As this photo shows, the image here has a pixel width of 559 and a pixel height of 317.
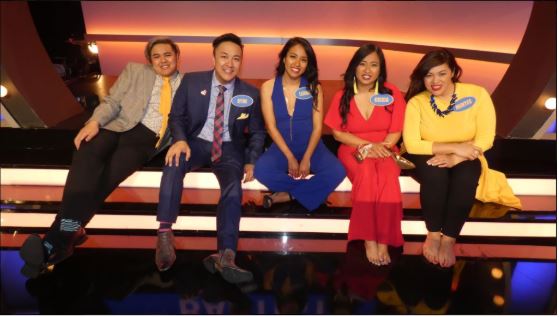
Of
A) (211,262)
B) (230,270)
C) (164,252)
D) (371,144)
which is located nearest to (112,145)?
(164,252)

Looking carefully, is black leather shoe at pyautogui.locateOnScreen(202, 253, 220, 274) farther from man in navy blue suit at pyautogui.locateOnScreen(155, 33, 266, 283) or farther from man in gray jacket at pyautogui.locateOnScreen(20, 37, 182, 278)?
man in gray jacket at pyautogui.locateOnScreen(20, 37, 182, 278)

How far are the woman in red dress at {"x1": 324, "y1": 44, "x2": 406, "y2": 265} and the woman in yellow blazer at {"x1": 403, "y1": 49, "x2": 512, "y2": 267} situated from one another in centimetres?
15

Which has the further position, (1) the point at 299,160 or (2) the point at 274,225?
(1) the point at 299,160

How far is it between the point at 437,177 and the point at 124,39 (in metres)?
5.16

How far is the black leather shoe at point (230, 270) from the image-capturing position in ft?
6.25

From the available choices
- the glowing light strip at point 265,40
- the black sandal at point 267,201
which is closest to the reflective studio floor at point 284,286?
the black sandal at point 267,201

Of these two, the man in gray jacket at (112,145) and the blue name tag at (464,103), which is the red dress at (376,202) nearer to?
the blue name tag at (464,103)

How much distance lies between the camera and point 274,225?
7.82 feet

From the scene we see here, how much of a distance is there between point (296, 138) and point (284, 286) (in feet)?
3.28

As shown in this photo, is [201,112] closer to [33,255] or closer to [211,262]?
[211,262]

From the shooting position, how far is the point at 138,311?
178cm

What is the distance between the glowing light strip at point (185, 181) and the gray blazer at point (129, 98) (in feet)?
1.24

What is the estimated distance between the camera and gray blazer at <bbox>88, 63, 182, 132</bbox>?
8.21 feet

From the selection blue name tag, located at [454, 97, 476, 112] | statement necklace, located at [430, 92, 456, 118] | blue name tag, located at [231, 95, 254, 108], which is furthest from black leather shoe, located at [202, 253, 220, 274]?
blue name tag, located at [454, 97, 476, 112]
